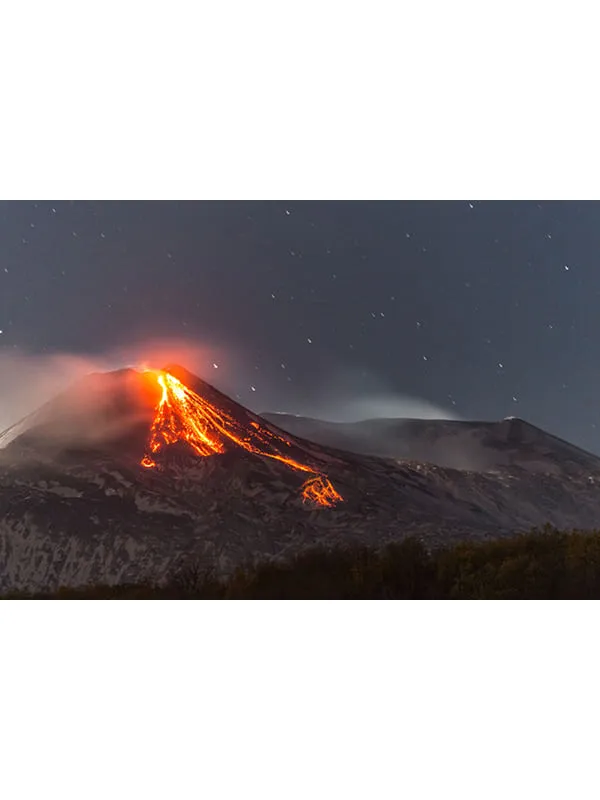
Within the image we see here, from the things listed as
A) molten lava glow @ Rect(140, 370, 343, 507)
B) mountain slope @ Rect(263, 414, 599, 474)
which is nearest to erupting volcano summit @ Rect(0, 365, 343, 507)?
molten lava glow @ Rect(140, 370, 343, 507)

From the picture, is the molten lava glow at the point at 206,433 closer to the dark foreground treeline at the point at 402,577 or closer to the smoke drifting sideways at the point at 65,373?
the smoke drifting sideways at the point at 65,373

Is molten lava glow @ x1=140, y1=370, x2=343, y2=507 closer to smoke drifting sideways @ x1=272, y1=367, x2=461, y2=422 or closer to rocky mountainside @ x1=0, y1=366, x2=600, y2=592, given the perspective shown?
rocky mountainside @ x1=0, y1=366, x2=600, y2=592

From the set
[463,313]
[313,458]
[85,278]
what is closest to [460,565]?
[313,458]

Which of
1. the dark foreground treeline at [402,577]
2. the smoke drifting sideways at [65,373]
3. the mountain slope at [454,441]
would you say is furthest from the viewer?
the mountain slope at [454,441]

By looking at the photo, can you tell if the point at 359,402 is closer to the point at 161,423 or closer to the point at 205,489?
the point at 205,489

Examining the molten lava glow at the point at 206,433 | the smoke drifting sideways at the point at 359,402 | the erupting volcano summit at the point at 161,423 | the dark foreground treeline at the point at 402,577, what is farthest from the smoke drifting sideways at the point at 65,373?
the dark foreground treeline at the point at 402,577

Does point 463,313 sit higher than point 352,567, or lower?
higher
